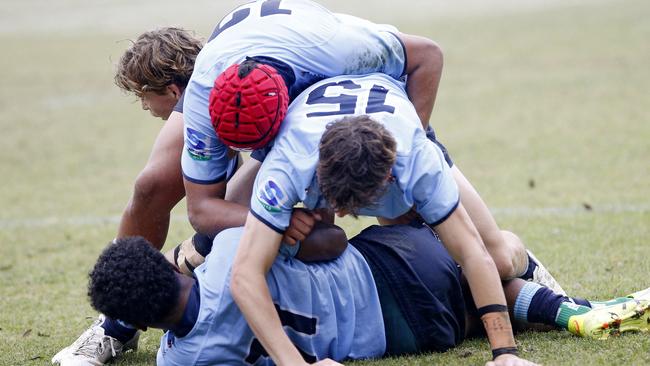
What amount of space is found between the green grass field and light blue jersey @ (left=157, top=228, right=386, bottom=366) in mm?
202

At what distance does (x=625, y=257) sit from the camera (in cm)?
627

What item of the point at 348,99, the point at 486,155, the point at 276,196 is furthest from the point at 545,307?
the point at 486,155

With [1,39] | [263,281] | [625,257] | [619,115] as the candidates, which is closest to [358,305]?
[263,281]

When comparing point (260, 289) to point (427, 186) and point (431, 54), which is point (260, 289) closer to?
point (427, 186)

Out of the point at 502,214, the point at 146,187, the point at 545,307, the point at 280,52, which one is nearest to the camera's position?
the point at 545,307

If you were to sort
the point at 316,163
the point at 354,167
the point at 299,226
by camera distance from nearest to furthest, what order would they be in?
the point at 354,167 → the point at 316,163 → the point at 299,226

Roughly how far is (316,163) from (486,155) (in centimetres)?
718

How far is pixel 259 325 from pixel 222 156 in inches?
40.7

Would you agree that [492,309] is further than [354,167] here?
Yes

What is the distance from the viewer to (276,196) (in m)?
3.97

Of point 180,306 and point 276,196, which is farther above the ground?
point 276,196

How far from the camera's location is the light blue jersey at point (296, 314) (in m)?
4.12

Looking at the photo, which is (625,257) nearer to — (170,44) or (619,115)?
(170,44)

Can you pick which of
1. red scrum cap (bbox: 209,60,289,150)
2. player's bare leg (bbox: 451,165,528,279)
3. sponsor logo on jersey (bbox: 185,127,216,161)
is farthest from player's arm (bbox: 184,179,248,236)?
player's bare leg (bbox: 451,165,528,279)
